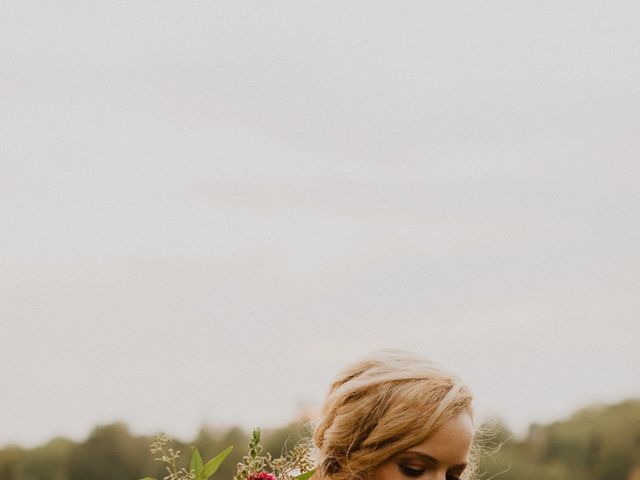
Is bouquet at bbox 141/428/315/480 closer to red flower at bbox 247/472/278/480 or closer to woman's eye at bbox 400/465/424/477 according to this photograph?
red flower at bbox 247/472/278/480

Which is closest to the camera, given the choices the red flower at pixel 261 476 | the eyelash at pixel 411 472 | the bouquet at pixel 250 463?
the bouquet at pixel 250 463

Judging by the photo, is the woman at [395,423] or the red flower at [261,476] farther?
the woman at [395,423]

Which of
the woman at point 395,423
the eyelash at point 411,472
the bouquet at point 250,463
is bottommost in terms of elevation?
the eyelash at point 411,472

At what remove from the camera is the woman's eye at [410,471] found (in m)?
4.12

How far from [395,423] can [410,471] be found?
21 centimetres

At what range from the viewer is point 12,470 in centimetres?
1559

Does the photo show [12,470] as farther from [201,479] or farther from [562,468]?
[201,479]

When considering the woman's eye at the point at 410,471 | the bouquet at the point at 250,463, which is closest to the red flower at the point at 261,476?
the bouquet at the point at 250,463

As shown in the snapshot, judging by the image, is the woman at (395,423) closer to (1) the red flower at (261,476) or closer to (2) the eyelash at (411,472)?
(2) the eyelash at (411,472)

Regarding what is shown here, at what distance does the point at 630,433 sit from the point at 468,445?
11342 mm

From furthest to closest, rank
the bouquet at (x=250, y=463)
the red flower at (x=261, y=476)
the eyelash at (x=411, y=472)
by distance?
1. the eyelash at (x=411, y=472)
2. the red flower at (x=261, y=476)
3. the bouquet at (x=250, y=463)

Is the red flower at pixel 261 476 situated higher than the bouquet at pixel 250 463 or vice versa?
the bouquet at pixel 250 463

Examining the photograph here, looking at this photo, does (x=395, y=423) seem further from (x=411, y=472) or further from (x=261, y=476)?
(x=261, y=476)

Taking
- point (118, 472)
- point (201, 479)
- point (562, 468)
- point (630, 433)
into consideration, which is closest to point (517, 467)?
point (562, 468)
